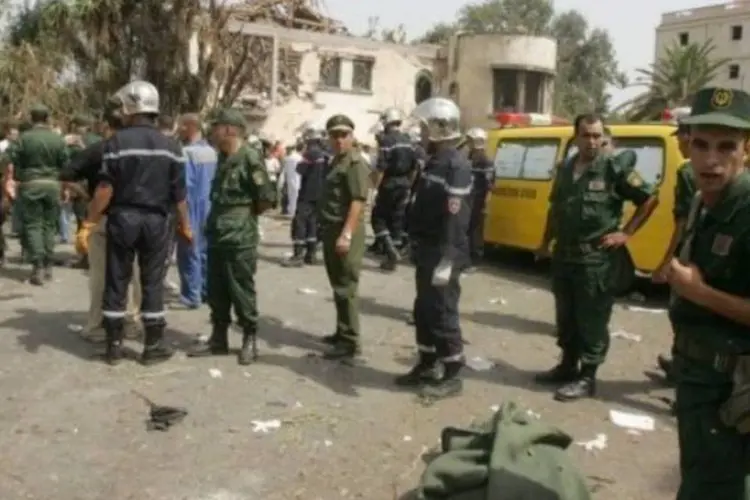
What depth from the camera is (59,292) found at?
27.5 feet

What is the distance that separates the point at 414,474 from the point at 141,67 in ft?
54.5

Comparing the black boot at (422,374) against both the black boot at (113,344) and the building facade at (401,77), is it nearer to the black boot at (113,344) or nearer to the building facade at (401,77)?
the black boot at (113,344)

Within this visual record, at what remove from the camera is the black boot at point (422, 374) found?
5691 millimetres

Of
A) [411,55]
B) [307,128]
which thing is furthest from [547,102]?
[307,128]

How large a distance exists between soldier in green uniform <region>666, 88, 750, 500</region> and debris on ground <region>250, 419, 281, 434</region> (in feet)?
8.41

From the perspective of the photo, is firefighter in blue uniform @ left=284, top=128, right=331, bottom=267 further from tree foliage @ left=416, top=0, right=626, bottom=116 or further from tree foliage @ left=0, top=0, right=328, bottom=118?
tree foliage @ left=416, top=0, right=626, bottom=116

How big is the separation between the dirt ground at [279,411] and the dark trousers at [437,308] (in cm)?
36

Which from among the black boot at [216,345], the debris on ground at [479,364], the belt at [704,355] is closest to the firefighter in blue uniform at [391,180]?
the debris on ground at [479,364]

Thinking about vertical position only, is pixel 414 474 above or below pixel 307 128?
below

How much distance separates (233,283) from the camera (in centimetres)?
604

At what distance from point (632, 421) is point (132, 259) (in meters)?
3.42

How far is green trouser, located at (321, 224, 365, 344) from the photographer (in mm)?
6242

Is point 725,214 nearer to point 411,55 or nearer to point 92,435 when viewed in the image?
point 92,435

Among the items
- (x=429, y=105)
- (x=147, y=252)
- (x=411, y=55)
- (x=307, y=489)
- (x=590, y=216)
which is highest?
(x=411, y=55)
